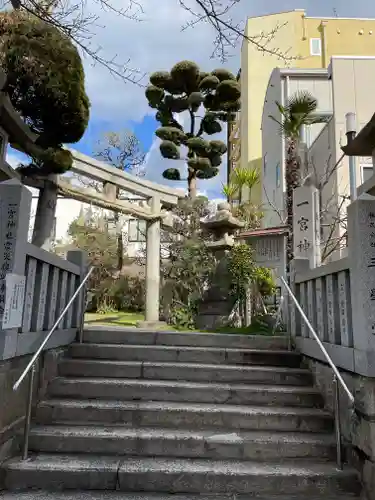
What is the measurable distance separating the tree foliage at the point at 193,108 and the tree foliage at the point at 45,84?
22.3ft

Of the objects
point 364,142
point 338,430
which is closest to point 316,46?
point 364,142

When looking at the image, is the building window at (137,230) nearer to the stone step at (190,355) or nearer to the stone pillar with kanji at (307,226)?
the stone pillar with kanji at (307,226)

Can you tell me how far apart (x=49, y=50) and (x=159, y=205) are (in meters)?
4.20

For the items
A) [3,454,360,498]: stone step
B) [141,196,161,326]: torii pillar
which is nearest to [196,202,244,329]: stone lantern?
[141,196,161,326]: torii pillar

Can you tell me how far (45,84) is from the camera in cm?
642

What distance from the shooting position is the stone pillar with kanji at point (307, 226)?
5547mm

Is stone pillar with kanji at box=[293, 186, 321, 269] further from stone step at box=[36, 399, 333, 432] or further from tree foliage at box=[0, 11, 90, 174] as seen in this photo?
tree foliage at box=[0, 11, 90, 174]

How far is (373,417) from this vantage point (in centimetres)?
289

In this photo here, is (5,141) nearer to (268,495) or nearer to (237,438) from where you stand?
(237,438)

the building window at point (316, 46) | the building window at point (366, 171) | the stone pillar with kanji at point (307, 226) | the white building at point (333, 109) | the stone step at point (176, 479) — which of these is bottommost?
the stone step at point (176, 479)

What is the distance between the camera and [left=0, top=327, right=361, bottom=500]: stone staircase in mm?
2971

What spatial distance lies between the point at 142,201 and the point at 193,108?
19.5 feet

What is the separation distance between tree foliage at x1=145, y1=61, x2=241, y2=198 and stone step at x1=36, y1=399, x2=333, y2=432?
10.7 meters

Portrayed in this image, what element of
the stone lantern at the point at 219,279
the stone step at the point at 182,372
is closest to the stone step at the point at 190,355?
the stone step at the point at 182,372
